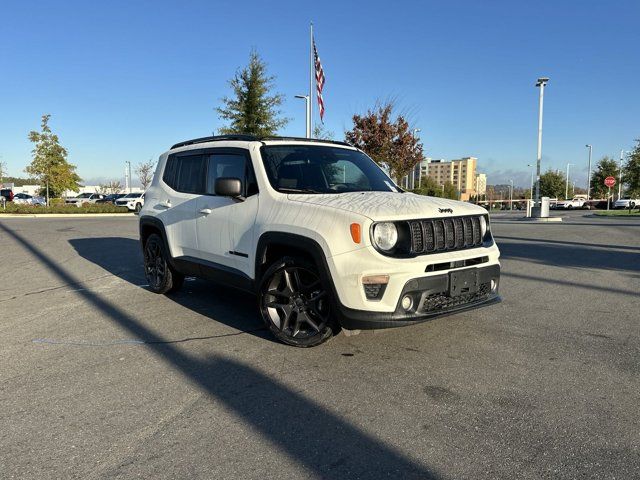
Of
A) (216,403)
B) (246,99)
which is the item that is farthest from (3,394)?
(246,99)

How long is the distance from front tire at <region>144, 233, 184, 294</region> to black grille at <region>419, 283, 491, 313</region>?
12.3 feet

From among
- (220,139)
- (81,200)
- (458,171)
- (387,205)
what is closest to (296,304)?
(387,205)

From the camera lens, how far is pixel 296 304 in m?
4.34

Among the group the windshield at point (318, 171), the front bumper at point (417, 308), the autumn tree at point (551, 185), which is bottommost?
the front bumper at point (417, 308)

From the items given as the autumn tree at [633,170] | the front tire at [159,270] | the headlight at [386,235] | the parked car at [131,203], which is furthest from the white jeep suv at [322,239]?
the autumn tree at [633,170]

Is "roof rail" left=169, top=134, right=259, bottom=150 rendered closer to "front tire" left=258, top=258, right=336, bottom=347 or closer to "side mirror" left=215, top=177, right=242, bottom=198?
"side mirror" left=215, top=177, right=242, bottom=198

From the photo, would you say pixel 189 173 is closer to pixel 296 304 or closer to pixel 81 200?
pixel 296 304

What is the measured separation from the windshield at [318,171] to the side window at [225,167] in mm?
304

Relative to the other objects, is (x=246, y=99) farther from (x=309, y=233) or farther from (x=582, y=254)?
(x=309, y=233)

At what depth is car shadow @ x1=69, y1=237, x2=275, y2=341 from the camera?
5313mm

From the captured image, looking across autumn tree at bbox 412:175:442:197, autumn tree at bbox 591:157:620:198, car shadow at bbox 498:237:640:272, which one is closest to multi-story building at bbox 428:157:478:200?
autumn tree at bbox 591:157:620:198

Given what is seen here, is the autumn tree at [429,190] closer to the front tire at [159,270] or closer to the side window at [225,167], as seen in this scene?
the front tire at [159,270]

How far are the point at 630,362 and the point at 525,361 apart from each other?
858mm

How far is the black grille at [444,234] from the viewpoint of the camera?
155 inches
